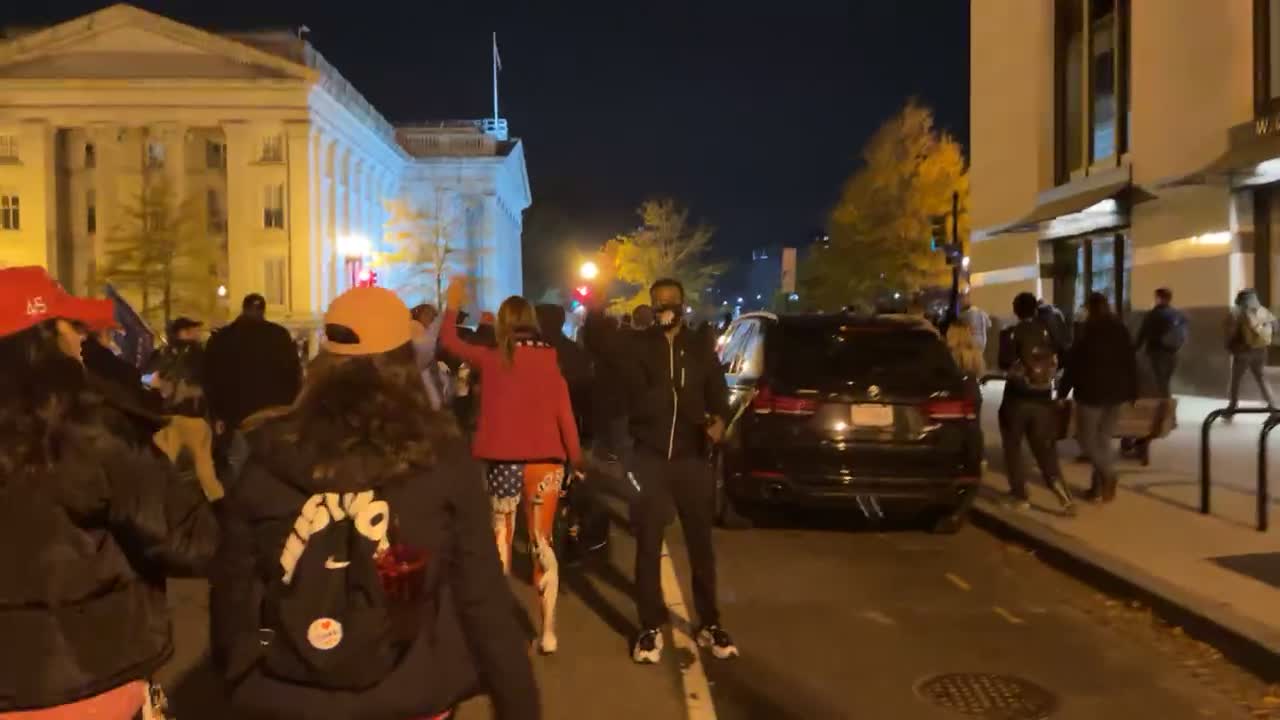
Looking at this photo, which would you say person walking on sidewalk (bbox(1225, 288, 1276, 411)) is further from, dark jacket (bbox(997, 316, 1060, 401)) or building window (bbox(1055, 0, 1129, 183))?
building window (bbox(1055, 0, 1129, 183))

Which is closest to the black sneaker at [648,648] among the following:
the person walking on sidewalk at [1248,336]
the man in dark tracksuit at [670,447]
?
the man in dark tracksuit at [670,447]

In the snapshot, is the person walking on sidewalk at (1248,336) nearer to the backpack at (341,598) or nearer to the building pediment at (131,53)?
the backpack at (341,598)

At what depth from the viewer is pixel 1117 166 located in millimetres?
24172

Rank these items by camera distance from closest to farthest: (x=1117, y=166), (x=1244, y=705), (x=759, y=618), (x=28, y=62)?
(x=1244, y=705), (x=759, y=618), (x=1117, y=166), (x=28, y=62)

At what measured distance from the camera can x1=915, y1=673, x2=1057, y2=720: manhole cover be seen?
5703mm

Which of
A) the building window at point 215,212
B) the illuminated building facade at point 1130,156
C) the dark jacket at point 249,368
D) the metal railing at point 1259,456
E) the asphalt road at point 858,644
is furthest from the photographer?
the building window at point 215,212

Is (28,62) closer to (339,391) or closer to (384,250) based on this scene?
(384,250)

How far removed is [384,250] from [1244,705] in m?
70.7

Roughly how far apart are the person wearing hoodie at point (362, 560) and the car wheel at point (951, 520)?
7.97 metres

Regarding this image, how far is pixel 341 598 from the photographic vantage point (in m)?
2.35

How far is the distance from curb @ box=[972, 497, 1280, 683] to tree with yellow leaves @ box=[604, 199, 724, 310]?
54.3 metres

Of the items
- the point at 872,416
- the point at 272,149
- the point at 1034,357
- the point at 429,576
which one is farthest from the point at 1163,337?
the point at 272,149

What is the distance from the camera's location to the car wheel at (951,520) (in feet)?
32.9

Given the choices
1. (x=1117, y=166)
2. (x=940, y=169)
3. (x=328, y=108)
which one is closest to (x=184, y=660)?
(x=1117, y=166)
